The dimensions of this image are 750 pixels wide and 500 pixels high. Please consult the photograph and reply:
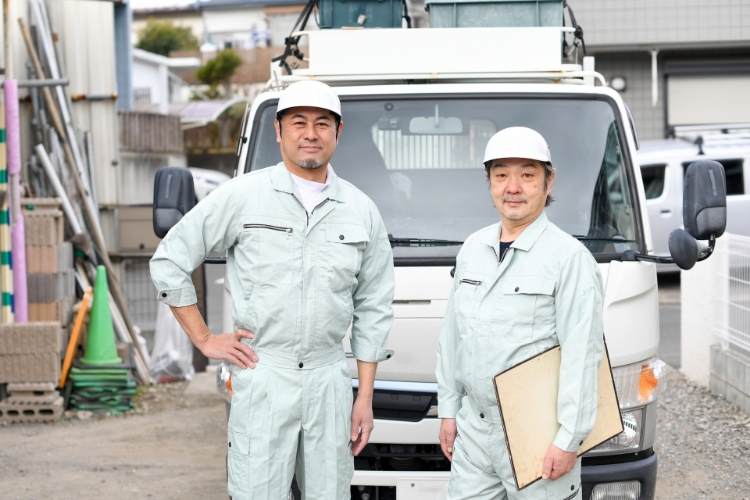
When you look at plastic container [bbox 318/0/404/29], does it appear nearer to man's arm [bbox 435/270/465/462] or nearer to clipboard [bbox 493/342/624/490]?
man's arm [bbox 435/270/465/462]

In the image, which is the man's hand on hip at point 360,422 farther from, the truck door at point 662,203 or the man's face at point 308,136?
the truck door at point 662,203

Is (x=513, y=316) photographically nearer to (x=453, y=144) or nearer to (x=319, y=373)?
(x=319, y=373)

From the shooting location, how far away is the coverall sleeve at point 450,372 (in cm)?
321

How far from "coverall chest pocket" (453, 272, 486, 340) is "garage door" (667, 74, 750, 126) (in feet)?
48.1

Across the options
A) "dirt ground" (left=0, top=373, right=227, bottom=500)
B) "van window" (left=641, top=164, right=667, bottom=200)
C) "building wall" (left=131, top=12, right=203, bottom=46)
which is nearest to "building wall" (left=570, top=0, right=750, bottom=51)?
"van window" (left=641, top=164, right=667, bottom=200)

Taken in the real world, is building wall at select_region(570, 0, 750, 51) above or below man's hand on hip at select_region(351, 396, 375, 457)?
above

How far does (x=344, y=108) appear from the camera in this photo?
449 cm

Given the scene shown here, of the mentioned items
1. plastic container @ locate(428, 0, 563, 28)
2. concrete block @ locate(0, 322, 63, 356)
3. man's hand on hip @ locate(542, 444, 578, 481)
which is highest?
plastic container @ locate(428, 0, 563, 28)

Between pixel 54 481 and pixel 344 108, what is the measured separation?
9.60 ft

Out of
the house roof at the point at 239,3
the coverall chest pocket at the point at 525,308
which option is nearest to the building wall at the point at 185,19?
the house roof at the point at 239,3

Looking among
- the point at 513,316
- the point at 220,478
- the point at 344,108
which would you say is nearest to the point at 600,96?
the point at 344,108

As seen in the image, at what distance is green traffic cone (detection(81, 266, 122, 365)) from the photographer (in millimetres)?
7438

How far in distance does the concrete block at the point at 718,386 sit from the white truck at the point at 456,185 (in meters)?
3.52

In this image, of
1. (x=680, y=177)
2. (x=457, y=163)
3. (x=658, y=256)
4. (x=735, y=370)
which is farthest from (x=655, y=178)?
(x=658, y=256)
